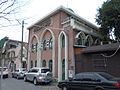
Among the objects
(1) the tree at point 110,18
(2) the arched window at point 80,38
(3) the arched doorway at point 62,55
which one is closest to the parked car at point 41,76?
(3) the arched doorway at point 62,55

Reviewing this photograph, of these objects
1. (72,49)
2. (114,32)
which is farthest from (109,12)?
(72,49)

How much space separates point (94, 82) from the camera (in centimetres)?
1224

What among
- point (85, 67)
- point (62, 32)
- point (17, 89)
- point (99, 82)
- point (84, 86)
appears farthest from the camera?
point (62, 32)

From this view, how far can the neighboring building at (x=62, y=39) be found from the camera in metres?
23.4

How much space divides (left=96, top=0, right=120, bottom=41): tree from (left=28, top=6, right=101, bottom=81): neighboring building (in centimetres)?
142

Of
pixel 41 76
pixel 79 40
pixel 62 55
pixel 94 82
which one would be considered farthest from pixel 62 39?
pixel 94 82

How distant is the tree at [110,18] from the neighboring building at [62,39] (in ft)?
4.66

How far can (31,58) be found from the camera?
3341 cm

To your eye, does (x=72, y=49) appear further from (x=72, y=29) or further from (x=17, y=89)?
(x=17, y=89)

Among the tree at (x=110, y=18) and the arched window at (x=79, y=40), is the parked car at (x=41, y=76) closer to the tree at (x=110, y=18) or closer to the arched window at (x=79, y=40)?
the arched window at (x=79, y=40)

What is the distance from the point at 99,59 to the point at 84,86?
6.42 metres

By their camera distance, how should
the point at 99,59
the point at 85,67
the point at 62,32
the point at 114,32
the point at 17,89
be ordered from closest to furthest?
the point at 17,89, the point at 99,59, the point at 85,67, the point at 62,32, the point at 114,32

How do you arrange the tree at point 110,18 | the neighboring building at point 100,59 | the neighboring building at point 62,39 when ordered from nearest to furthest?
the neighboring building at point 100,59, the neighboring building at point 62,39, the tree at point 110,18

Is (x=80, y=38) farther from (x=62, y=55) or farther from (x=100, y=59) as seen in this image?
(x=100, y=59)
